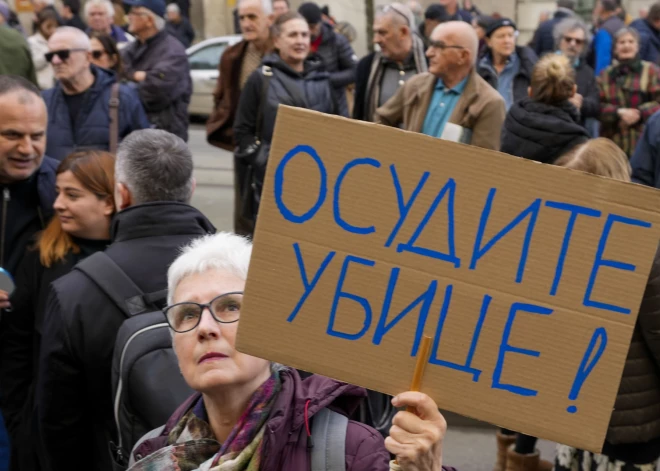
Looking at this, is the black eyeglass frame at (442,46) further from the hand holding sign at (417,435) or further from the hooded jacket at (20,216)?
the hand holding sign at (417,435)

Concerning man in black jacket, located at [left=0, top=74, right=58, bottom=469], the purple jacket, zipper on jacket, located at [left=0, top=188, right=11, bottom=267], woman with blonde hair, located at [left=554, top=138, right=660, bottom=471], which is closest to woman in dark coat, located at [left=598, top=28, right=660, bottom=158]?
woman with blonde hair, located at [left=554, top=138, right=660, bottom=471]

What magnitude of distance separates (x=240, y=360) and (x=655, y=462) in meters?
2.17

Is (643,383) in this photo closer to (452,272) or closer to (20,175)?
(452,272)

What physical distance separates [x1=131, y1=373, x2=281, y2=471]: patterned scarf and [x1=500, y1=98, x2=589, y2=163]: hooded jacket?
3.63m

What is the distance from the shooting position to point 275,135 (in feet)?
7.66

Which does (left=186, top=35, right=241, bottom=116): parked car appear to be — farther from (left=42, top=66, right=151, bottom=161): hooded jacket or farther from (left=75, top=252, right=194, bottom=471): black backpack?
(left=75, top=252, right=194, bottom=471): black backpack

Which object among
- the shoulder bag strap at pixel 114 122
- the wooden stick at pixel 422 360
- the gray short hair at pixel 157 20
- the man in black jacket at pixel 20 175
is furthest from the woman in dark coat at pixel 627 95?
the wooden stick at pixel 422 360

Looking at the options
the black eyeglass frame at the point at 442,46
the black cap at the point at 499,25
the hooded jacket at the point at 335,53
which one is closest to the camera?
the black eyeglass frame at the point at 442,46

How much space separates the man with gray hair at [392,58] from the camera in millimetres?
7586

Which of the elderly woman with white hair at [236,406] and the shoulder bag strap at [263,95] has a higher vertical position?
the elderly woman with white hair at [236,406]

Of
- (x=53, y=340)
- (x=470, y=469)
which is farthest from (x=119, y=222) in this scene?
(x=470, y=469)

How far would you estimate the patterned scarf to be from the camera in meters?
2.44

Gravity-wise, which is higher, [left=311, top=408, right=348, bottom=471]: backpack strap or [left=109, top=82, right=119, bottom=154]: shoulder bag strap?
[left=311, top=408, right=348, bottom=471]: backpack strap

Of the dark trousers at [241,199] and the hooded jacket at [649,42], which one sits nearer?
the dark trousers at [241,199]
